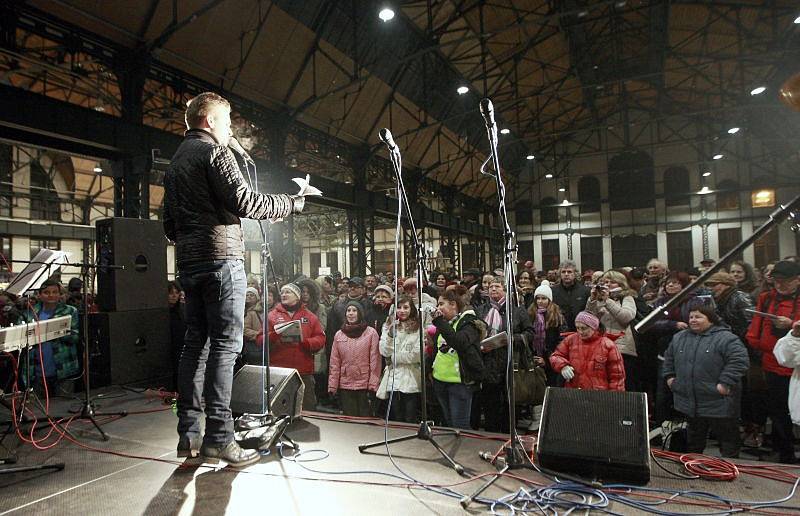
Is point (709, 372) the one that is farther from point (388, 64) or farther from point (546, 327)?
point (388, 64)

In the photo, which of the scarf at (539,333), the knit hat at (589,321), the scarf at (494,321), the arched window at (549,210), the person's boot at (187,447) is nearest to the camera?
the person's boot at (187,447)

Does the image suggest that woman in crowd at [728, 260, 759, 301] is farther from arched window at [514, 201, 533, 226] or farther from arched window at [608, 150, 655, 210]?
arched window at [514, 201, 533, 226]

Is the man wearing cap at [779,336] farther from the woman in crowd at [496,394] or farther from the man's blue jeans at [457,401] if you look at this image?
the man's blue jeans at [457,401]

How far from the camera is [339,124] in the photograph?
1023 cm

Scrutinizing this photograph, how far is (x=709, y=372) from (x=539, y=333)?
63.6 inches

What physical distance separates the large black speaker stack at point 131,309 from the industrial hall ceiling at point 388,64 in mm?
2754

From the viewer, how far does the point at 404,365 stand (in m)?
4.02

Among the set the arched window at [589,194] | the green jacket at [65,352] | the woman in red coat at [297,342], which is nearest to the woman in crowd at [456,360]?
the woman in red coat at [297,342]

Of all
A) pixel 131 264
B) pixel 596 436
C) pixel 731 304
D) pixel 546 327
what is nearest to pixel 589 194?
pixel 731 304

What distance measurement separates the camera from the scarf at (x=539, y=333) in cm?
468

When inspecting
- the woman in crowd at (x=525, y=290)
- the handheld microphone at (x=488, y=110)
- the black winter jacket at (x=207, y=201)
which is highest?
the handheld microphone at (x=488, y=110)

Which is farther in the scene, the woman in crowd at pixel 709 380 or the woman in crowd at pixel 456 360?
the woman in crowd at pixel 456 360

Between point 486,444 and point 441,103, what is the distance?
39.2 ft

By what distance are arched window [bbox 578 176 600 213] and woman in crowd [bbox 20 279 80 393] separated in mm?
22557
